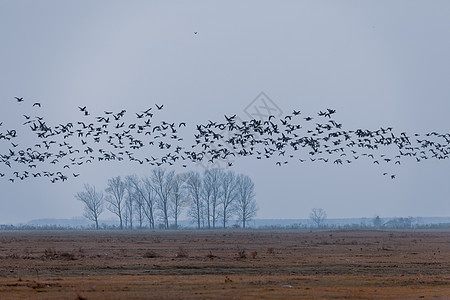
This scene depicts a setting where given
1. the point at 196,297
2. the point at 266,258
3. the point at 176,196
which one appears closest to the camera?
the point at 196,297

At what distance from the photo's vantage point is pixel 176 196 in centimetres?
18262

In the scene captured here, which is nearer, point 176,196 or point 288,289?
point 288,289

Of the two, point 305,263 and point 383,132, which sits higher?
point 383,132

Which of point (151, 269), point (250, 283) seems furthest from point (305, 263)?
point (250, 283)

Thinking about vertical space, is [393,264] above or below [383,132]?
below

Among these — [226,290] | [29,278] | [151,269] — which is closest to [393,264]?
[151,269]

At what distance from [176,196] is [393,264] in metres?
136

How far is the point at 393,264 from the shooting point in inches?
1907

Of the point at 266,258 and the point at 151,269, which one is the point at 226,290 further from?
the point at 266,258

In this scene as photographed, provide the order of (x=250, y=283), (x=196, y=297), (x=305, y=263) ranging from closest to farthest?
(x=196, y=297) < (x=250, y=283) < (x=305, y=263)

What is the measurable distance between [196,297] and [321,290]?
20.4ft

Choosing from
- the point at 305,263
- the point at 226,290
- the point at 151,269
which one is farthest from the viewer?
the point at 305,263

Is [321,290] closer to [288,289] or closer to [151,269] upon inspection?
[288,289]

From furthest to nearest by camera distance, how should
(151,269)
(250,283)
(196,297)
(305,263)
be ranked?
(305,263) < (151,269) < (250,283) < (196,297)
